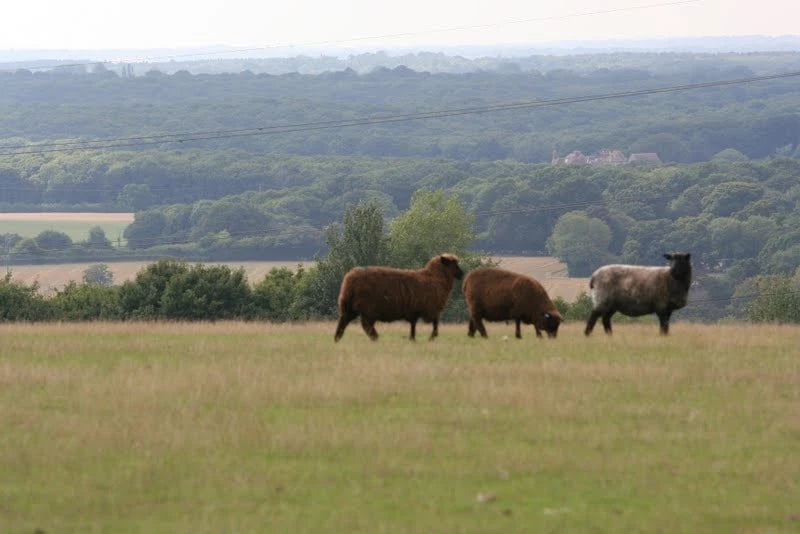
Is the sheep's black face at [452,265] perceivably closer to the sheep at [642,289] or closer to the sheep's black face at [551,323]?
the sheep's black face at [551,323]

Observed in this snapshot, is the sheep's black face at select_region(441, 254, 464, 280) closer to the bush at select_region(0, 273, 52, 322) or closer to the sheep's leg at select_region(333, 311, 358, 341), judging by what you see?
the sheep's leg at select_region(333, 311, 358, 341)

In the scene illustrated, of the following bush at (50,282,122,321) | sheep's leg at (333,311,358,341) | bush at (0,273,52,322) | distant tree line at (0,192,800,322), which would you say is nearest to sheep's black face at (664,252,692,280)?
sheep's leg at (333,311,358,341)

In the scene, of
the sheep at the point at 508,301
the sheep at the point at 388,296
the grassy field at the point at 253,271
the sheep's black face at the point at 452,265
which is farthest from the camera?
the grassy field at the point at 253,271

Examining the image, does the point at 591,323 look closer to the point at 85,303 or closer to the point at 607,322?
the point at 607,322

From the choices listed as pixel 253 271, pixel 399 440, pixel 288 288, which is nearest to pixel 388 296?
pixel 399 440

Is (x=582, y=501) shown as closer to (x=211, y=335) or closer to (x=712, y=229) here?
(x=211, y=335)

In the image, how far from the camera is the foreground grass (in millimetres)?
13328

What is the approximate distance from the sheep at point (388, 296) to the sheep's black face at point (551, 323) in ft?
6.58

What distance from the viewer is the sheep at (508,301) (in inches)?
1058

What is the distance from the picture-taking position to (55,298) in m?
55.7

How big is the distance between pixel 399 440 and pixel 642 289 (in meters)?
12.5

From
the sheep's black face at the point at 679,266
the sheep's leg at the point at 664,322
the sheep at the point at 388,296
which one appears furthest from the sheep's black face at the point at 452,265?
the sheep's leg at the point at 664,322

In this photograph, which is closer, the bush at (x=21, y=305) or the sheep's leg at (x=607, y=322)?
the sheep's leg at (x=607, y=322)

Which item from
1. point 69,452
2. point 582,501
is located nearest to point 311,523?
point 582,501
